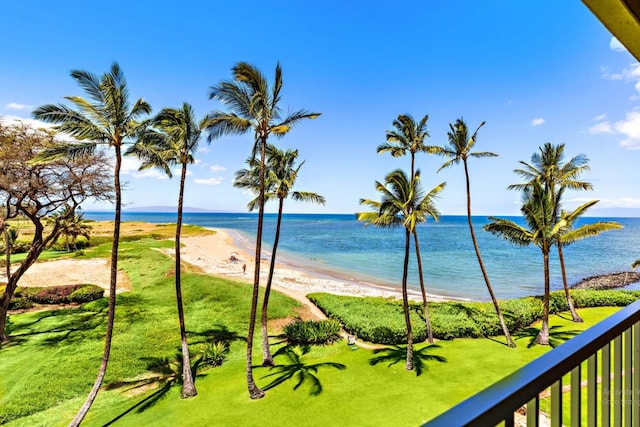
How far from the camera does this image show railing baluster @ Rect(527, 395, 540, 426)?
0.94 meters

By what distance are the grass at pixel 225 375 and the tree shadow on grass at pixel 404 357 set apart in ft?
0.15

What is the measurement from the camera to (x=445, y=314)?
62.8ft

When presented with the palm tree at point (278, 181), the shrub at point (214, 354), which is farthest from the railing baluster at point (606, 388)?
the shrub at point (214, 354)

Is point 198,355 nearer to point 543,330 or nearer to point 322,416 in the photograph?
point 322,416

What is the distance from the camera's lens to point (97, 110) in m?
9.09

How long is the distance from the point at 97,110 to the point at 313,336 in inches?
508

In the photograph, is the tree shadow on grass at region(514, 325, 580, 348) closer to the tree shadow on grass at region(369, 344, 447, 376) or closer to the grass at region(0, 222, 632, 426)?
the grass at region(0, 222, 632, 426)

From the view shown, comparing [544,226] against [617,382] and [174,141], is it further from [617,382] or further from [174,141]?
[174,141]

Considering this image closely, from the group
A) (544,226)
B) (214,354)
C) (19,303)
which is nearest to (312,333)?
(214,354)

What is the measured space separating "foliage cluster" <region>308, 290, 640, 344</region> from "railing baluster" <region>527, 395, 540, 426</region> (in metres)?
16.3

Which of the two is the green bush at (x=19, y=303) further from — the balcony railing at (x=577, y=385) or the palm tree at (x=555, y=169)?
the palm tree at (x=555, y=169)

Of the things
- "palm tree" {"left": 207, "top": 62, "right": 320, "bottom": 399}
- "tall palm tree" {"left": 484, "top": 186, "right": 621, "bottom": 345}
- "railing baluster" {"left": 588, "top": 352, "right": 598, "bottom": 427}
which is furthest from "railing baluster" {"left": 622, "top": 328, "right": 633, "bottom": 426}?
"tall palm tree" {"left": 484, "top": 186, "right": 621, "bottom": 345}

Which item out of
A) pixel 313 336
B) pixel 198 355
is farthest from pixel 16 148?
pixel 313 336

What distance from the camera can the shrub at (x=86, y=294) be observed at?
68.3ft
